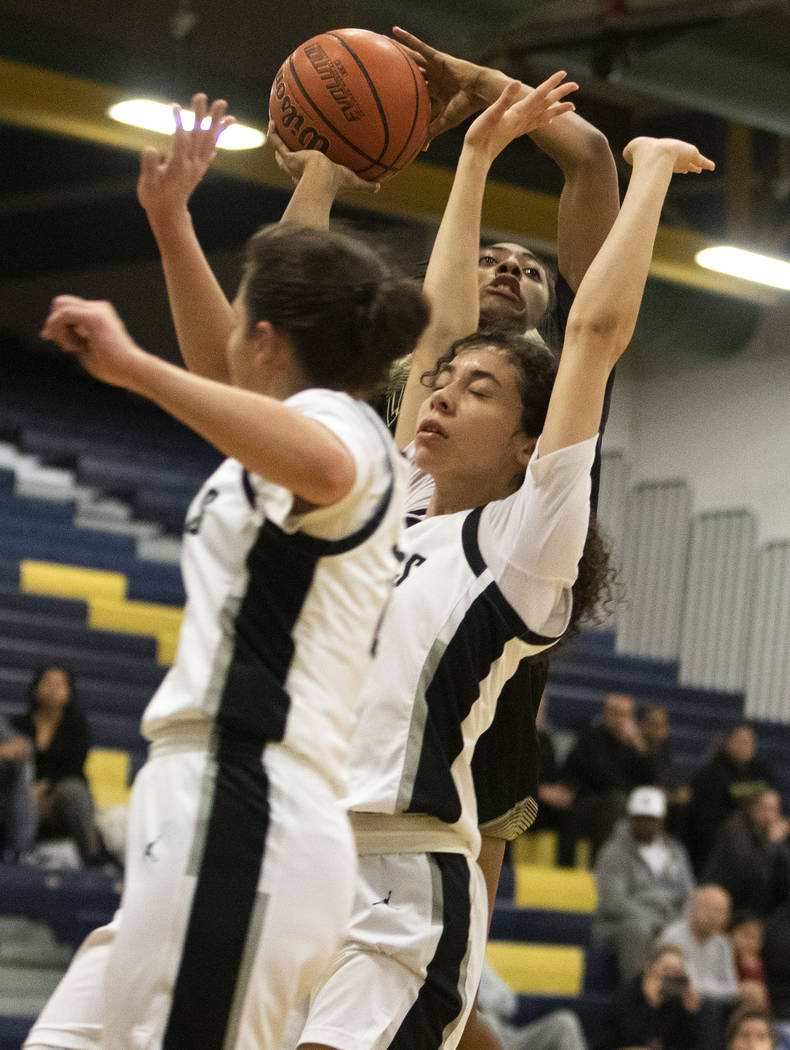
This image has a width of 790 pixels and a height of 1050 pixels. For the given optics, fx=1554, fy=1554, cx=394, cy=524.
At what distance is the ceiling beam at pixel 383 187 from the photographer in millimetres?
8484

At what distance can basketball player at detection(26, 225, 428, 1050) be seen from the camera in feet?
5.75

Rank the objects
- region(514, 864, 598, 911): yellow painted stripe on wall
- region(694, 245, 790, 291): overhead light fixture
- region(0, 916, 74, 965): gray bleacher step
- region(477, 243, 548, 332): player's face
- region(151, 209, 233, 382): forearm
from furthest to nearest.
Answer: region(694, 245, 790, 291): overhead light fixture → region(514, 864, 598, 911): yellow painted stripe on wall → region(0, 916, 74, 965): gray bleacher step → region(477, 243, 548, 332): player's face → region(151, 209, 233, 382): forearm

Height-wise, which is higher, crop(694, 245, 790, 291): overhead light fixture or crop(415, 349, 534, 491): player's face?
crop(694, 245, 790, 291): overhead light fixture

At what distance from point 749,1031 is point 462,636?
5.87 m

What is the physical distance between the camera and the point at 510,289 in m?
3.00

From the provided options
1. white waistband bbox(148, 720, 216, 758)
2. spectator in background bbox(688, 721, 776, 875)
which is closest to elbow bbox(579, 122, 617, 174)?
white waistband bbox(148, 720, 216, 758)

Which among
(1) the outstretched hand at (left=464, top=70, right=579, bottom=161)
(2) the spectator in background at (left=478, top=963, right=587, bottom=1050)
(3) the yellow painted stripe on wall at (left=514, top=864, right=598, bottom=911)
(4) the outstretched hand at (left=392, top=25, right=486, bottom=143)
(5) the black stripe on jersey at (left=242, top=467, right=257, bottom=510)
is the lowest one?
(2) the spectator in background at (left=478, top=963, right=587, bottom=1050)

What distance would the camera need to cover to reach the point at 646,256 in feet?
7.71

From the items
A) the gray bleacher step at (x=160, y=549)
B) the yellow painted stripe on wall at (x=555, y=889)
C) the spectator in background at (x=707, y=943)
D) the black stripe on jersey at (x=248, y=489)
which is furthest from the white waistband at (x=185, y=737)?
the gray bleacher step at (x=160, y=549)

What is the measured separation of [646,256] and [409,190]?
7214 mm

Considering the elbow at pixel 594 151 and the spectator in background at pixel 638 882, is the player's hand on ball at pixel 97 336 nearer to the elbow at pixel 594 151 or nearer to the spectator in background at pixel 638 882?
the elbow at pixel 594 151

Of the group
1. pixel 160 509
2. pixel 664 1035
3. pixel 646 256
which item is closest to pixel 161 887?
pixel 646 256

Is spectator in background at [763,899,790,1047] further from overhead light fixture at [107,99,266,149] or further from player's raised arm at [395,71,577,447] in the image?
player's raised arm at [395,71,577,447]

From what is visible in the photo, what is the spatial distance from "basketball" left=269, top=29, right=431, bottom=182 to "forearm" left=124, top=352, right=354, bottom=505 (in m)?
1.11
